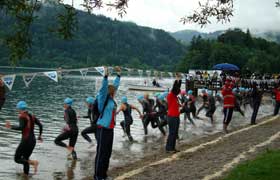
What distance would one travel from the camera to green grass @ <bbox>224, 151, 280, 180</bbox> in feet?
27.7

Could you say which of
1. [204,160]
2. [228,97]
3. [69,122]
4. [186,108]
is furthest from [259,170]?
[186,108]

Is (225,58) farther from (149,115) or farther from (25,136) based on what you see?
(25,136)

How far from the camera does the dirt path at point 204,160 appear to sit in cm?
968

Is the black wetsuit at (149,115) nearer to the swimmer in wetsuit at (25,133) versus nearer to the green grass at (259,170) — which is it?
the swimmer in wetsuit at (25,133)

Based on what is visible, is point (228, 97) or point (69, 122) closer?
point (69, 122)

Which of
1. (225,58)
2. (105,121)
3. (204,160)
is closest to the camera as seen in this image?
(105,121)

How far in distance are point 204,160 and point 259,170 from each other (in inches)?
101

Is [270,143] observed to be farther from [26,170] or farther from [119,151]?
[26,170]

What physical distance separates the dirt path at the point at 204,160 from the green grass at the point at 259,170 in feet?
1.17

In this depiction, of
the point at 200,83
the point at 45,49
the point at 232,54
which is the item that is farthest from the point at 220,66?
the point at 45,49

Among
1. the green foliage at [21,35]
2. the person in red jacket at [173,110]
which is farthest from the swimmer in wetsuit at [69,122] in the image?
the green foliage at [21,35]

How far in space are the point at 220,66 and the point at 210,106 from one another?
19.9m

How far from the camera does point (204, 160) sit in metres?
11.4

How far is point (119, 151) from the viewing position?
14.9 metres
